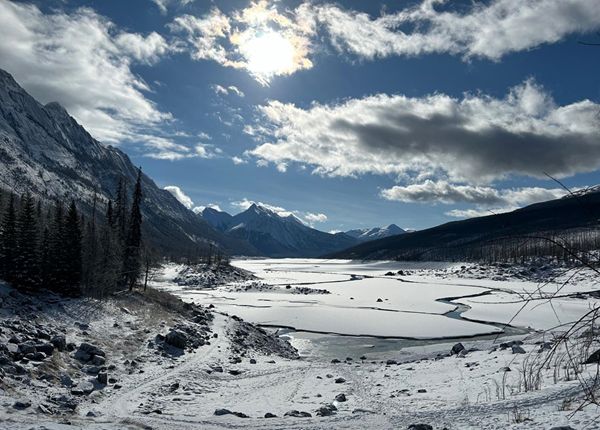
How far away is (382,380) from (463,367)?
13.7 feet

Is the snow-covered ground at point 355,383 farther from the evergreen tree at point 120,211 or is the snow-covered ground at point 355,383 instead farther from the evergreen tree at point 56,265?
the evergreen tree at point 120,211

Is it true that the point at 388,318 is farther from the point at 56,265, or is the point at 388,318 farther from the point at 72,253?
the point at 56,265

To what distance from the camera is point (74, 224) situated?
→ 3672cm

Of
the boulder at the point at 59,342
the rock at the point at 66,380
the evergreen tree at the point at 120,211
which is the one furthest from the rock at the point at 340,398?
the evergreen tree at the point at 120,211

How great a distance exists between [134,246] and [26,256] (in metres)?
17.6

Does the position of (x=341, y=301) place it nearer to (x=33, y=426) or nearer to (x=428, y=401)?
(x=428, y=401)

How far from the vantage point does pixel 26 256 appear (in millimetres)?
30734

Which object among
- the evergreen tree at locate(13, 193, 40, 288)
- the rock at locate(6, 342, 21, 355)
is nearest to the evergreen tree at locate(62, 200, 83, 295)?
the evergreen tree at locate(13, 193, 40, 288)

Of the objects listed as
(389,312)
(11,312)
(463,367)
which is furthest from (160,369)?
(389,312)

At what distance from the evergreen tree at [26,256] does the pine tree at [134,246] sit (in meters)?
14.0

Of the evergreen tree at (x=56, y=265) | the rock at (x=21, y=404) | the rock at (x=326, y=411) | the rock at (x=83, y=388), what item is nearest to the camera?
the rock at (x=21, y=404)

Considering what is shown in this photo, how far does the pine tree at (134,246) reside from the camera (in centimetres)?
4678

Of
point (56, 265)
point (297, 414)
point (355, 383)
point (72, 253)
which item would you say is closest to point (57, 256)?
point (56, 265)

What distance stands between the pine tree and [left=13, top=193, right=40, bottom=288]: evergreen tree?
1403cm
